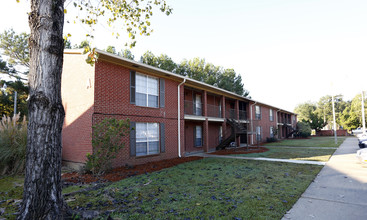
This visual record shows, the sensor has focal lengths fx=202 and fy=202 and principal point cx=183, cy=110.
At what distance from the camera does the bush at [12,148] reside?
783 cm

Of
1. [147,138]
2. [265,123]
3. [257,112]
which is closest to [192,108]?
[147,138]

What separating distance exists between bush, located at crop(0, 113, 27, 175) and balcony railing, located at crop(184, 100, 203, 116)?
10374 mm

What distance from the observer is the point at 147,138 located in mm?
11055

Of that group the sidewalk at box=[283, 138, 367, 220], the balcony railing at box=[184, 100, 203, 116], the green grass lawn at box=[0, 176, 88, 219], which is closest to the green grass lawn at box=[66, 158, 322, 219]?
the sidewalk at box=[283, 138, 367, 220]

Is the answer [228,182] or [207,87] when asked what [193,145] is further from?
[228,182]

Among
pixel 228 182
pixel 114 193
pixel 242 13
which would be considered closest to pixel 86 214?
pixel 114 193

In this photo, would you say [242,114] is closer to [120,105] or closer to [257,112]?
[257,112]

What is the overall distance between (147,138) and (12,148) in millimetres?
5685

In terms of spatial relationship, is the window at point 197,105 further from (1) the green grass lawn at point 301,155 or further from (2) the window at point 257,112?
(2) the window at point 257,112

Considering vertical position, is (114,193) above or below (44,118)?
below

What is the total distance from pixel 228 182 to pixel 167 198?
2.36 m

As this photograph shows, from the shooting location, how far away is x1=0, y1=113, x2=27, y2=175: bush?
7828 mm

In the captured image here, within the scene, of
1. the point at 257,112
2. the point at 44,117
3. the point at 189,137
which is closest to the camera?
the point at 44,117

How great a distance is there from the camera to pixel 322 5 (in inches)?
397
